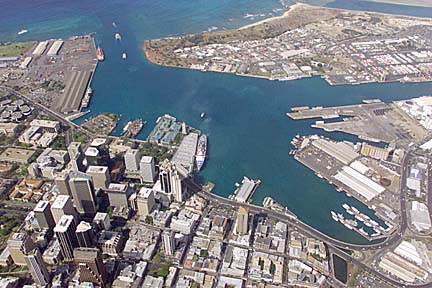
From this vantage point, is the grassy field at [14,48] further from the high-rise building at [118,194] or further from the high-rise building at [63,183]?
the high-rise building at [118,194]

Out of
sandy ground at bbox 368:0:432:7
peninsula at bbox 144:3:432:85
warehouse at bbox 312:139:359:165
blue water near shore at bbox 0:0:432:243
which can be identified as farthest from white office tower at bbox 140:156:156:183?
sandy ground at bbox 368:0:432:7

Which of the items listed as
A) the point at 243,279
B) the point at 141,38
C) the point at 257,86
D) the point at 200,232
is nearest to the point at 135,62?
the point at 141,38

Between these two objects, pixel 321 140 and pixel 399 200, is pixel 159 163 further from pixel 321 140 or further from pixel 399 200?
pixel 399 200

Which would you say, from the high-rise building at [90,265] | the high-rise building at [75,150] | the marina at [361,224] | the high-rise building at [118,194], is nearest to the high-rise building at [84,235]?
the high-rise building at [90,265]

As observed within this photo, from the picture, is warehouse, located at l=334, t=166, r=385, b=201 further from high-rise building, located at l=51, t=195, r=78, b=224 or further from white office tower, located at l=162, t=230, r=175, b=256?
high-rise building, located at l=51, t=195, r=78, b=224

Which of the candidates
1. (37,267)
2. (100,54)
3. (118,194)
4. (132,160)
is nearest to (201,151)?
(132,160)
